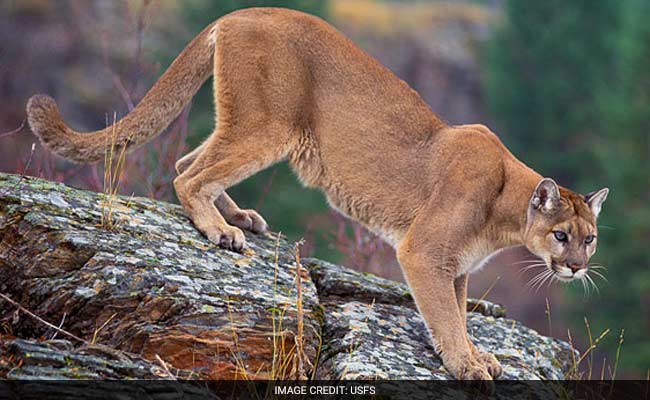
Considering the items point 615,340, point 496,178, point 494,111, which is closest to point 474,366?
point 496,178

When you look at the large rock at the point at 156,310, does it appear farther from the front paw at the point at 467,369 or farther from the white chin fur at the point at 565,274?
the white chin fur at the point at 565,274

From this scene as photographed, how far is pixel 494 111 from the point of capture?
140 ft

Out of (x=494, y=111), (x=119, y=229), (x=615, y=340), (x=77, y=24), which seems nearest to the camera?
(x=119, y=229)

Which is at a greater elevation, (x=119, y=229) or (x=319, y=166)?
(x=319, y=166)

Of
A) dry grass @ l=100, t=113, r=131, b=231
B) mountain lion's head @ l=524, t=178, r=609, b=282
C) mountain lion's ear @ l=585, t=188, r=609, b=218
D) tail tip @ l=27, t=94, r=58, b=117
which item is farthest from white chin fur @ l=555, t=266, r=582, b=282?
tail tip @ l=27, t=94, r=58, b=117

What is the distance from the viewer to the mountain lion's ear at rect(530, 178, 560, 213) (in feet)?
19.7

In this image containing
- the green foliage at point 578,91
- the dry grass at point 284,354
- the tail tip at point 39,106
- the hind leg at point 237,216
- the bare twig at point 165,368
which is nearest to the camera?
the bare twig at point 165,368

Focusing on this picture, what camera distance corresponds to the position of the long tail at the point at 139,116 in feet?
19.4

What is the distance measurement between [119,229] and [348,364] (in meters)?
1.67

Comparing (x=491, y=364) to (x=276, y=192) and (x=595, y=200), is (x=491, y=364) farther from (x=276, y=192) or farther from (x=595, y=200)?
(x=276, y=192)

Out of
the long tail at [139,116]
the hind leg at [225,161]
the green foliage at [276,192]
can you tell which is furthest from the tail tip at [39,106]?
the green foliage at [276,192]

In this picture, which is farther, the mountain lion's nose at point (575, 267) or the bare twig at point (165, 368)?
the mountain lion's nose at point (575, 267)

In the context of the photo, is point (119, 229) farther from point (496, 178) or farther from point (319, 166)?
point (496, 178)

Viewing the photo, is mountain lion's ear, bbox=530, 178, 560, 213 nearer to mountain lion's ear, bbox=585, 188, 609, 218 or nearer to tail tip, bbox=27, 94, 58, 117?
mountain lion's ear, bbox=585, 188, 609, 218
